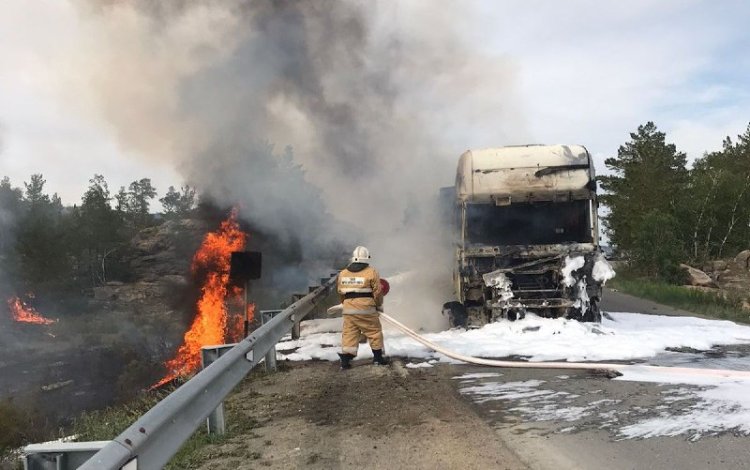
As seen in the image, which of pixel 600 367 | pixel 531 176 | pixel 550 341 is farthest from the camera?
pixel 531 176

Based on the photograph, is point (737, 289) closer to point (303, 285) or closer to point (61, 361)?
point (303, 285)

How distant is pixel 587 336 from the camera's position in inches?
339

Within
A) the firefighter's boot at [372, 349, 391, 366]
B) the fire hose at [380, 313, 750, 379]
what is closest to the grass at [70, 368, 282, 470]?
the firefighter's boot at [372, 349, 391, 366]

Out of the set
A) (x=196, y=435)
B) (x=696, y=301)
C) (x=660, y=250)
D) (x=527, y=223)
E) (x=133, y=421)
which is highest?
(x=527, y=223)

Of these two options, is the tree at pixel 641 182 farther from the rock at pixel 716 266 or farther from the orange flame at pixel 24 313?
the orange flame at pixel 24 313

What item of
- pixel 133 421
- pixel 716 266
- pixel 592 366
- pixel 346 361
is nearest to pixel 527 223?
pixel 592 366

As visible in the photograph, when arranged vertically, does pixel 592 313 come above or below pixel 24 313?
above

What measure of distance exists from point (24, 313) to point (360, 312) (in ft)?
106

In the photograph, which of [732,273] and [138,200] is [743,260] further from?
[138,200]

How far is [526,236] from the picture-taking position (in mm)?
11180

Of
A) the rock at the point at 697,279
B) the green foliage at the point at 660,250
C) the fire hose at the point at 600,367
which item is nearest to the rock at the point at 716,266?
the green foliage at the point at 660,250

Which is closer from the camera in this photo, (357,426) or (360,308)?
(357,426)

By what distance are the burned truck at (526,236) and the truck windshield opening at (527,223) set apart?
19 millimetres

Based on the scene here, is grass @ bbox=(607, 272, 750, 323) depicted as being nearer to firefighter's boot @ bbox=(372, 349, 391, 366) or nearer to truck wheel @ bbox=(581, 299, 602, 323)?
truck wheel @ bbox=(581, 299, 602, 323)
